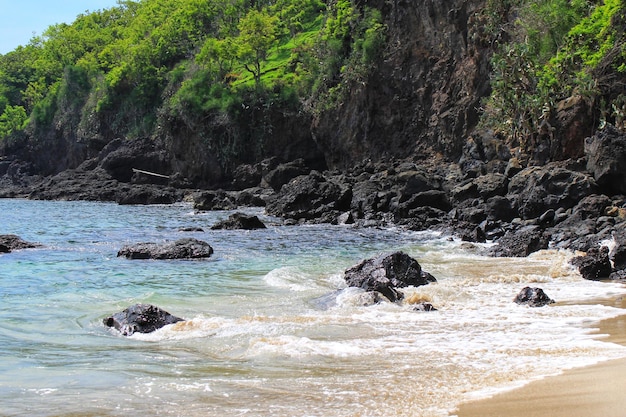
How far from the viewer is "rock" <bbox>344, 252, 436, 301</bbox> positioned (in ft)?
45.6

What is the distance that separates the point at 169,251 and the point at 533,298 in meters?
12.4

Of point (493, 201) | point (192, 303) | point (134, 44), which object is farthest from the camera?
point (134, 44)

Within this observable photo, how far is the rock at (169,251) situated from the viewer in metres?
20.4

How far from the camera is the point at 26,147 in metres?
81.1

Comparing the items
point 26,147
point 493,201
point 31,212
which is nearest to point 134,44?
point 26,147

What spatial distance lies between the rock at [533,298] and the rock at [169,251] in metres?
11.4

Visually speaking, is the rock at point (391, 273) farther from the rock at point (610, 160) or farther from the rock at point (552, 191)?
the rock at point (610, 160)

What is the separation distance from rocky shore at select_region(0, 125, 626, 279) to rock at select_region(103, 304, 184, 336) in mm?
9174

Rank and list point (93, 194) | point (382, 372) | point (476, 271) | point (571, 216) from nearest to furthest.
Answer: point (382, 372), point (476, 271), point (571, 216), point (93, 194)

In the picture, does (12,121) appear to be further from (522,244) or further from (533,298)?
(533,298)

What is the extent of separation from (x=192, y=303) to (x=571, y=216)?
14653mm

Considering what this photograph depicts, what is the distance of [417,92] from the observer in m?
48.4

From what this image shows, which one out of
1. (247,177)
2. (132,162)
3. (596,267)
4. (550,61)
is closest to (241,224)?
(550,61)

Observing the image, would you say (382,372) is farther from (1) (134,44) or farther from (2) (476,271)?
(1) (134,44)
